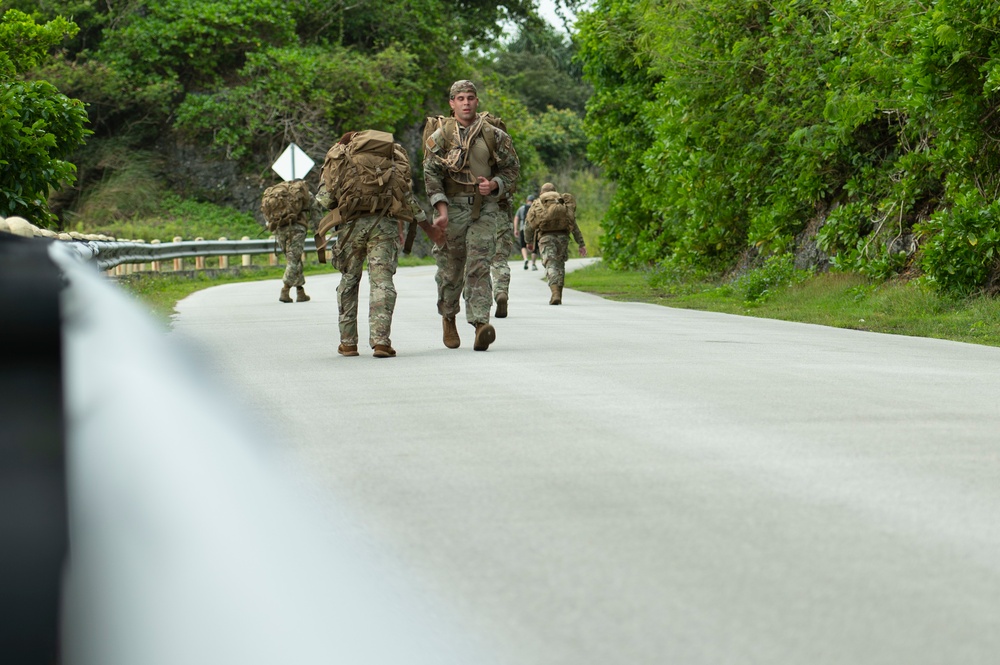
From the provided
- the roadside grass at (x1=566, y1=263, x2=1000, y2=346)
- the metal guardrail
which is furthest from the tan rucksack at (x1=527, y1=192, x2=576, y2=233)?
the metal guardrail

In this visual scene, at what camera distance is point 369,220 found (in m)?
12.0

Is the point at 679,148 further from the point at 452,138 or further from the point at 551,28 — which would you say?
the point at 551,28

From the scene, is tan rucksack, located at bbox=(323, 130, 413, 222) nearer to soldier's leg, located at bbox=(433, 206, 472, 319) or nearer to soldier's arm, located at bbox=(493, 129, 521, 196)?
soldier's leg, located at bbox=(433, 206, 472, 319)

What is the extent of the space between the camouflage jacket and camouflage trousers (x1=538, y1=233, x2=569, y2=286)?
8.22 metres

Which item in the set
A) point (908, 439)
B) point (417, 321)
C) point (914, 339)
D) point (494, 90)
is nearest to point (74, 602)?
point (908, 439)

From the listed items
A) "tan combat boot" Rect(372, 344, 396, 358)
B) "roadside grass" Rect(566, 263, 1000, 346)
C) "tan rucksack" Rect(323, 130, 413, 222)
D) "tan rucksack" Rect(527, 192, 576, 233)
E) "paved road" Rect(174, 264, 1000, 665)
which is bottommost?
"roadside grass" Rect(566, 263, 1000, 346)

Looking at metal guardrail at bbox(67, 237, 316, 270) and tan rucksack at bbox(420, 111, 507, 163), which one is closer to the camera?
tan rucksack at bbox(420, 111, 507, 163)

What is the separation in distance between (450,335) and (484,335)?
0.61 m

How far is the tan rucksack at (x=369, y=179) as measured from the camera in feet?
39.0

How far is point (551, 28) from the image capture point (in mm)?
56531

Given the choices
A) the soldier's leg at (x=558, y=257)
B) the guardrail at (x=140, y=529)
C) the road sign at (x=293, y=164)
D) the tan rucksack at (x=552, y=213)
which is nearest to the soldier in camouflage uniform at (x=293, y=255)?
the tan rucksack at (x=552, y=213)

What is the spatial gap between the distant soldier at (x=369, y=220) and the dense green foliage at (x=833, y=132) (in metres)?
6.97

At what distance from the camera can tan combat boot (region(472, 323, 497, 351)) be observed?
12203mm

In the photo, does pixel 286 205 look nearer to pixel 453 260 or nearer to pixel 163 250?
pixel 163 250
